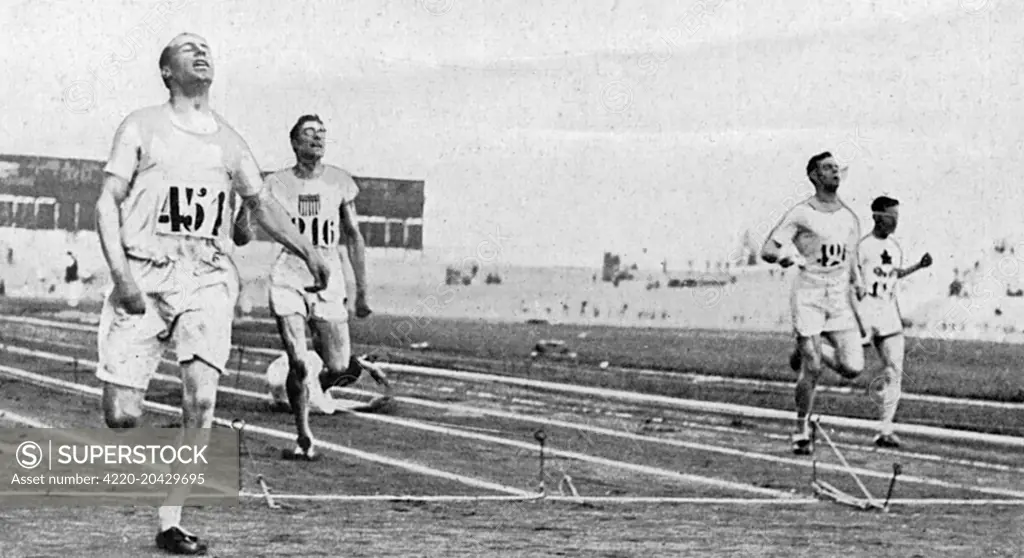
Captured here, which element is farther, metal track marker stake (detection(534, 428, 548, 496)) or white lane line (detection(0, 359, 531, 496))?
metal track marker stake (detection(534, 428, 548, 496))

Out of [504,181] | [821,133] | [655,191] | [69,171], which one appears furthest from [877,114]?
[69,171]

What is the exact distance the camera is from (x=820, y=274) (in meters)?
9.70

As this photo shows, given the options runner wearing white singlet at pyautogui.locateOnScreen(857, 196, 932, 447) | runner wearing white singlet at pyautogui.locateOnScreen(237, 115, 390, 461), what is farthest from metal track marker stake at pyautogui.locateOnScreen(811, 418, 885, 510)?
runner wearing white singlet at pyautogui.locateOnScreen(237, 115, 390, 461)

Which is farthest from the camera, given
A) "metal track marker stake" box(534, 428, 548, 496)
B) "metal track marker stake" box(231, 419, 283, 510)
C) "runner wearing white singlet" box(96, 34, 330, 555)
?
"metal track marker stake" box(534, 428, 548, 496)

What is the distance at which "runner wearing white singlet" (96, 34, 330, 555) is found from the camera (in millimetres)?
6332

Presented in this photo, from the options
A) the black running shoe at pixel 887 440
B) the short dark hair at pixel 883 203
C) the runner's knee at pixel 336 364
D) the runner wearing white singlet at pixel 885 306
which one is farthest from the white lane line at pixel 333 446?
the short dark hair at pixel 883 203

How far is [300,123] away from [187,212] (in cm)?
193

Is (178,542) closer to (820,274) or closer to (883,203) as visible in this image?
(820,274)

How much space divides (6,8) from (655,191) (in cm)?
322

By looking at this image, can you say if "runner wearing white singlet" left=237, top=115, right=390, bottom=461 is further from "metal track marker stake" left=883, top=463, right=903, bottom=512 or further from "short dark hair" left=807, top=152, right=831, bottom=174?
"metal track marker stake" left=883, top=463, right=903, bottom=512

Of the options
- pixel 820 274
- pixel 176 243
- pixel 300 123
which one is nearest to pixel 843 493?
pixel 820 274

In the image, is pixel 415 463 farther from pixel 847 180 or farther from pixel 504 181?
pixel 847 180

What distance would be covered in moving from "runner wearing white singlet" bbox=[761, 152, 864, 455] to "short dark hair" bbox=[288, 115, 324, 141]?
2475mm

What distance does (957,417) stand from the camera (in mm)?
10016
